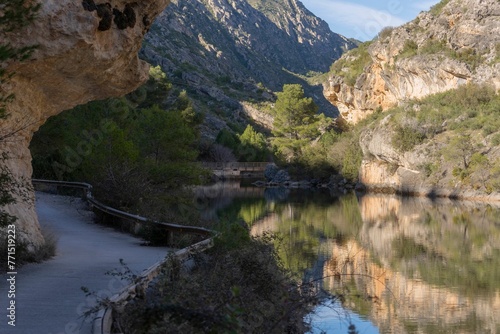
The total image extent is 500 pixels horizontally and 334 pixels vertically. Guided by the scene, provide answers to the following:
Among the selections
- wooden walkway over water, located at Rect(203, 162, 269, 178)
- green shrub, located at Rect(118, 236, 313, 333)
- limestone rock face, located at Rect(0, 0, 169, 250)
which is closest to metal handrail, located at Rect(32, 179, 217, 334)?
green shrub, located at Rect(118, 236, 313, 333)

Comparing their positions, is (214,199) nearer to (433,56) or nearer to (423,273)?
(423,273)

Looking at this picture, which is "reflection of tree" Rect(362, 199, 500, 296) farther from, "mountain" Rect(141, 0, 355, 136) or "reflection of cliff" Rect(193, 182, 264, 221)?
"mountain" Rect(141, 0, 355, 136)

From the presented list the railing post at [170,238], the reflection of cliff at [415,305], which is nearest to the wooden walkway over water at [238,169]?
the reflection of cliff at [415,305]

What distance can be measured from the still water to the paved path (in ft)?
10.6

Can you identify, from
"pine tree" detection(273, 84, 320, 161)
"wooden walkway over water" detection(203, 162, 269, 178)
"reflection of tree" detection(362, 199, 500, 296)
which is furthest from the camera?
"pine tree" detection(273, 84, 320, 161)

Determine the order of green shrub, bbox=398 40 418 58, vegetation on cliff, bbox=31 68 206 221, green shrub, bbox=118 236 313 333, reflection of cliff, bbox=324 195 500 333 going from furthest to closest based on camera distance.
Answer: green shrub, bbox=398 40 418 58 → vegetation on cliff, bbox=31 68 206 221 → reflection of cliff, bbox=324 195 500 333 → green shrub, bbox=118 236 313 333

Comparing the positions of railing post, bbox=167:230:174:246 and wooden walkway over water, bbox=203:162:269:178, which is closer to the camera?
railing post, bbox=167:230:174:246

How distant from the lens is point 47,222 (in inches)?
768

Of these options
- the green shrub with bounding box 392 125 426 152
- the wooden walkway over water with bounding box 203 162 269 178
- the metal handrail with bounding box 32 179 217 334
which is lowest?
the wooden walkway over water with bounding box 203 162 269 178

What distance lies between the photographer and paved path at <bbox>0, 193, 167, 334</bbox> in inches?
299

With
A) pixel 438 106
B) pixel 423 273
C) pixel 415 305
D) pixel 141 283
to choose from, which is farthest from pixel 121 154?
pixel 438 106

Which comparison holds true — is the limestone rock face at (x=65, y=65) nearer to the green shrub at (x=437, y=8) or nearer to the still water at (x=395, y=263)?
the still water at (x=395, y=263)

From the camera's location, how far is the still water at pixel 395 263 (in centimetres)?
1373

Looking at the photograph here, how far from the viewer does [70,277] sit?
35.0ft
